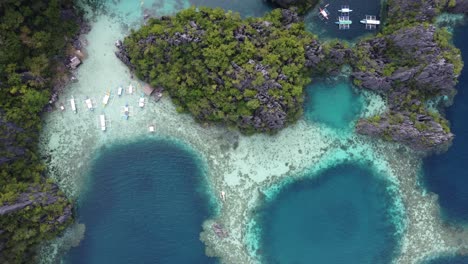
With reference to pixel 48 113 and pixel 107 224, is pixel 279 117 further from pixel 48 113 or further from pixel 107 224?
pixel 48 113

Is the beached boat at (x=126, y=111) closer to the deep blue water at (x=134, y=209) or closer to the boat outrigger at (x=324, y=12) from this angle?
the deep blue water at (x=134, y=209)

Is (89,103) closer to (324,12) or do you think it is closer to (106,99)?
(106,99)

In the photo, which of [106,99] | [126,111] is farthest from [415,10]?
[106,99]

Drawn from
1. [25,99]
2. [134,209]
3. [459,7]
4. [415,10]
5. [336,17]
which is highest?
[415,10]

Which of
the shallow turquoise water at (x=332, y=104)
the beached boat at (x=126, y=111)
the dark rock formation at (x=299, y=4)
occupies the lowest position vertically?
the shallow turquoise water at (x=332, y=104)

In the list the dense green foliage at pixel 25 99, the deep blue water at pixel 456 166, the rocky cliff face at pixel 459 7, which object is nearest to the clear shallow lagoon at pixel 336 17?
the rocky cliff face at pixel 459 7

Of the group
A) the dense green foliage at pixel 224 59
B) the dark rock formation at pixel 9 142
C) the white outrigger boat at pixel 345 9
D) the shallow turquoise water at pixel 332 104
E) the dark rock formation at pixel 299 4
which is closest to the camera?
the dark rock formation at pixel 9 142
